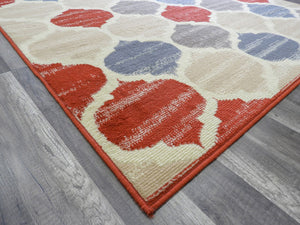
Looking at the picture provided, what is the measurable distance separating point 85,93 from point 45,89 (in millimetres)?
157

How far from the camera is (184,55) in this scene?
3.43ft

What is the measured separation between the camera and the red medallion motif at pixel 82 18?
125 centimetres

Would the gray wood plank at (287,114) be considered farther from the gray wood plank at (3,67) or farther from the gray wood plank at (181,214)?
the gray wood plank at (3,67)

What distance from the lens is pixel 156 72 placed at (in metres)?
A: 0.93

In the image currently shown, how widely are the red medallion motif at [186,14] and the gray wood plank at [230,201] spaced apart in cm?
108

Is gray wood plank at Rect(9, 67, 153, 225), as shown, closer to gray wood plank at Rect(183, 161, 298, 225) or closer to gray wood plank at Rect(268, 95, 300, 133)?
gray wood plank at Rect(183, 161, 298, 225)

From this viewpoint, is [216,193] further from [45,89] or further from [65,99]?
[45,89]

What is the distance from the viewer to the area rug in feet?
2.06

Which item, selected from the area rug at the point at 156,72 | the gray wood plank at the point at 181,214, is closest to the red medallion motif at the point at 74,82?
the area rug at the point at 156,72

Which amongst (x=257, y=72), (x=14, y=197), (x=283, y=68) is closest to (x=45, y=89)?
(x=14, y=197)

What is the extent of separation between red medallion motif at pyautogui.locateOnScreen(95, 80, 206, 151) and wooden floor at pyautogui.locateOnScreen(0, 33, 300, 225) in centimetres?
10

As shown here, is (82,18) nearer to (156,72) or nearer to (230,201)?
(156,72)

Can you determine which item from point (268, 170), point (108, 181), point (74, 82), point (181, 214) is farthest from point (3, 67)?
point (268, 170)

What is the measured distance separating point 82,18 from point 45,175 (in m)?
1.05
